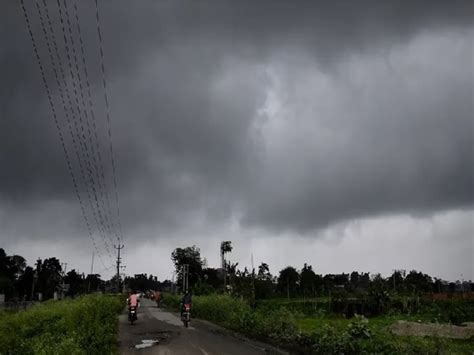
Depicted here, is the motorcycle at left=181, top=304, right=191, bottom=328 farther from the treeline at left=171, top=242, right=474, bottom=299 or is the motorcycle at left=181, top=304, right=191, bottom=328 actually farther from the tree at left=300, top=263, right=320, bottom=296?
the tree at left=300, top=263, right=320, bottom=296

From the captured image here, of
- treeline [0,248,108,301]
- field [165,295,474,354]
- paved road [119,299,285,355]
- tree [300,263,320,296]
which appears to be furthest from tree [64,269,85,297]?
paved road [119,299,285,355]

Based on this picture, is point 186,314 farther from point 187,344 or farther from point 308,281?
point 308,281

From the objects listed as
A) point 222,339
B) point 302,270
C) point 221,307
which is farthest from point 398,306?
point 302,270

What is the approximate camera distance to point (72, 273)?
6216 inches

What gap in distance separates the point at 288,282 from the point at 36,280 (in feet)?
A: 220

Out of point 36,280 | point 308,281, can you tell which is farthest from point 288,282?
point 36,280

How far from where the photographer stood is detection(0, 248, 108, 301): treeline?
10688cm

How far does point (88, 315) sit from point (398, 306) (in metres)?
32.6

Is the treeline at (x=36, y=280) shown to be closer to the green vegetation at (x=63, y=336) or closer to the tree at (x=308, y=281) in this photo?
the tree at (x=308, y=281)

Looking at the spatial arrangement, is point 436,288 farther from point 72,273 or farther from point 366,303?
point 72,273

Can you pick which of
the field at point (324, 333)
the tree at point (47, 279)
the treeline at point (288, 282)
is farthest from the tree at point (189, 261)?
the field at point (324, 333)

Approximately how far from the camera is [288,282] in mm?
99938

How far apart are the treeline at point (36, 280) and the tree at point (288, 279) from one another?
1954 inches

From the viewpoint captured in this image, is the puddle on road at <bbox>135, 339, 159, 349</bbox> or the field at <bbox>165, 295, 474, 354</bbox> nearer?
the field at <bbox>165, 295, 474, 354</bbox>
